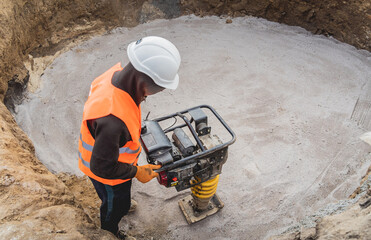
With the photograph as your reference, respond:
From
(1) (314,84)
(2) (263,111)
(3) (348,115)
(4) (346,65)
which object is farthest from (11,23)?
(4) (346,65)

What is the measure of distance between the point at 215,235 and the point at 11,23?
13.1 ft

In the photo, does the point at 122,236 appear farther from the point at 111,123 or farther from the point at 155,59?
the point at 155,59

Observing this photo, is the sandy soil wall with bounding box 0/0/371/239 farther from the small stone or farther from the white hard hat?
the small stone

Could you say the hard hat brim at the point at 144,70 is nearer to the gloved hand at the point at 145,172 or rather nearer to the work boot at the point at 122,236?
the gloved hand at the point at 145,172

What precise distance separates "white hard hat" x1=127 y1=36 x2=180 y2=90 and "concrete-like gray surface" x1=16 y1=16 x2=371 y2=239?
1.84 metres

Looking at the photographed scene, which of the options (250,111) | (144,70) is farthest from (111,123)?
(250,111)

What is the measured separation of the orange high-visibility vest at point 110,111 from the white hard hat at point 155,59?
0.76 feet

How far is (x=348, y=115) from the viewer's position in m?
4.27

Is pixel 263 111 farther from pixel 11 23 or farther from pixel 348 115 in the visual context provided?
pixel 11 23

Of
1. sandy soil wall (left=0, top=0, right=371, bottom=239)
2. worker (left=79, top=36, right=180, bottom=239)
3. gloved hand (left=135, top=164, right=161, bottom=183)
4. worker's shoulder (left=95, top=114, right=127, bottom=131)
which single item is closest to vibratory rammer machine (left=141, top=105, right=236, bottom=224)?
gloved hand (left=135, top=164, right=161, bottom=183)

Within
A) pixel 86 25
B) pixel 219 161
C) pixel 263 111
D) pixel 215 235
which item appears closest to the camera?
pixel 219 161

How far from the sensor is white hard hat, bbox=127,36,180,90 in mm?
1974

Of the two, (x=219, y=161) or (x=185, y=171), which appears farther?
(x=219, y=161)

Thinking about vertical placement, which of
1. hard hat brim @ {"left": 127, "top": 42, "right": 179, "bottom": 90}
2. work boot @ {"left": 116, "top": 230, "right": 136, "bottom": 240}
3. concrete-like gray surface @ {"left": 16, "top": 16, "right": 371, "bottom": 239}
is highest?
hard hat brim @ {"left": 127, "top": 42, "right": 179, "bottom": 90}
